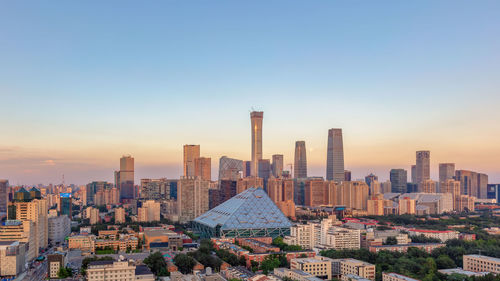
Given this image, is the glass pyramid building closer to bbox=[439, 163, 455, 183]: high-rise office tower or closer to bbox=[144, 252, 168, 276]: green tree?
bbox=[144, 252, 168, 276]: green tree

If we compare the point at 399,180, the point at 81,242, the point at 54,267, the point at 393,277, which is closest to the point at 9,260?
the point at 54,267

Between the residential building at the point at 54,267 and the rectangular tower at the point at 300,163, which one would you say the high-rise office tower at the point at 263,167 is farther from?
the residential building at the point at 54,267

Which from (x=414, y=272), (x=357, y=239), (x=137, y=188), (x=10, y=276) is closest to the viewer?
(x=414, y=272)

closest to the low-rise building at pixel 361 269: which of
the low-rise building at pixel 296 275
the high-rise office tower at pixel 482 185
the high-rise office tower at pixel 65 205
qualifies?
the low-rise building at pixel 296 275

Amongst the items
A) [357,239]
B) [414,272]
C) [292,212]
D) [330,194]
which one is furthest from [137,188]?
[414,272]

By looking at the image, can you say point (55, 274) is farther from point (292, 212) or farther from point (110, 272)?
point (292, 212)

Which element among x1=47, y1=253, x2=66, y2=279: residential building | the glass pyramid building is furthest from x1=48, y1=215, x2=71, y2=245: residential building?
x1=47, y1=253, x2=66, y2=279: residential building
